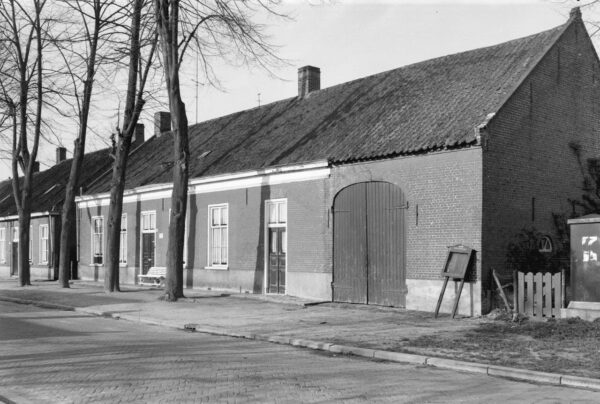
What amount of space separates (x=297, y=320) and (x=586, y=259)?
20.6 ft

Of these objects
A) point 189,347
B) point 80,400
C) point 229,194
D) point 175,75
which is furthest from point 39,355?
point 229,194

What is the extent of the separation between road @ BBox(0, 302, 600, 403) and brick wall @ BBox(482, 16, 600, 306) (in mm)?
6388

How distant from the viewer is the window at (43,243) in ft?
110

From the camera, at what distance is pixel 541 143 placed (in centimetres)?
1650

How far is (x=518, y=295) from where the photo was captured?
557 inches

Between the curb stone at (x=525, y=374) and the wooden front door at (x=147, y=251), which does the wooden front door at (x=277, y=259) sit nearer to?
the wooden front door at (x=147, y=251)

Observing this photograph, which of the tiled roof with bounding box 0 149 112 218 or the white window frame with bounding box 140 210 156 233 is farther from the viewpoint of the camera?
the tiled roof with bounding box 0 149 112 218

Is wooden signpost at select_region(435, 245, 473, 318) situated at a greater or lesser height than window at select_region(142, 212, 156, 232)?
lesser

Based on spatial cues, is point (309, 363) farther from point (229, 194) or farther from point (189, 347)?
point (229, 194)

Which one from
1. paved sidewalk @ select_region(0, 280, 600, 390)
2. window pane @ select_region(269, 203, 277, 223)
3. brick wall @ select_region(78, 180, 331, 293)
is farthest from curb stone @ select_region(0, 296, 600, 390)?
window pane @ select_region(269, 203, 277, 223)

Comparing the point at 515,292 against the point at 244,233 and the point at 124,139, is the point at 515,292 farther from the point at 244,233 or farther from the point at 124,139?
the point at 124,139

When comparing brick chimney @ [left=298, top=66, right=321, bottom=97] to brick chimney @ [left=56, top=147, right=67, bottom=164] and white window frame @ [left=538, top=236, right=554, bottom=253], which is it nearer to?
white window frame @ [left=538, top=236, right=554, bottom=253]

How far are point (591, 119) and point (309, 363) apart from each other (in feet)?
41.5

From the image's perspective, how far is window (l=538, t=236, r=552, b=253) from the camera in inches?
635
